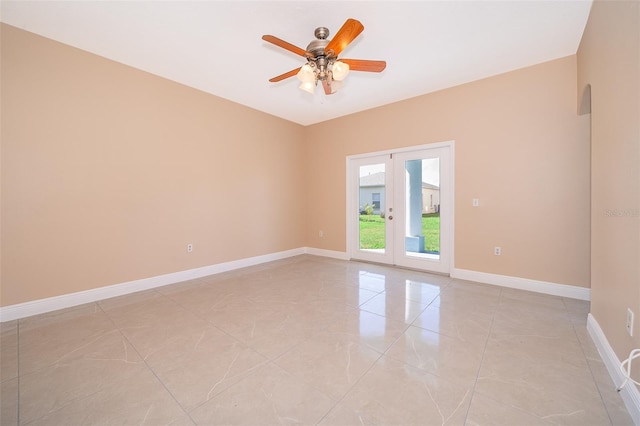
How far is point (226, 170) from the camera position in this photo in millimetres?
4211

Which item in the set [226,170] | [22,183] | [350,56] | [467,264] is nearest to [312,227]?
[226,170]

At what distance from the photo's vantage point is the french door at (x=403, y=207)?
389cm

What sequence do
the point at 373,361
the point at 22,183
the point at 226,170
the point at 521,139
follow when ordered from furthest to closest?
the point at 226,170, the point at 521,139, the point at 22,183, the point at 373,361

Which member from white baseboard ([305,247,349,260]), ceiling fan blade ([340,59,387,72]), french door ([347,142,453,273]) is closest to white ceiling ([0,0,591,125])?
ceiling fan blade ([340,59,387,72])

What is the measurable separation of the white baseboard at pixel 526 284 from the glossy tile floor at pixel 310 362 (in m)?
0.19

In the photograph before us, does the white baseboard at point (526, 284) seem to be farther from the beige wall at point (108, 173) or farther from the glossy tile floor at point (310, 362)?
the beige wall at point (108, 173)

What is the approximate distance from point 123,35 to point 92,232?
2.27 meters

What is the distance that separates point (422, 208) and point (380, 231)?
924 millimetres

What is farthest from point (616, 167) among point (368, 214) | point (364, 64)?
point (368, 214)

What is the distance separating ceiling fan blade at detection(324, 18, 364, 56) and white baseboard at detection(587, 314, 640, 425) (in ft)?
9.30

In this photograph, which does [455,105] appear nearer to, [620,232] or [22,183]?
[620,232]

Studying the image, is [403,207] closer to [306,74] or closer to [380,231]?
→ [380,231]

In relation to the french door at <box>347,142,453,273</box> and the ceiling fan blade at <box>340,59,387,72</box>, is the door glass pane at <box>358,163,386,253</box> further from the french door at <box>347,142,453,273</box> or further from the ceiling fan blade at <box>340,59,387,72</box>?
the ceiling fan blade at <box>340,59,387,72</box>

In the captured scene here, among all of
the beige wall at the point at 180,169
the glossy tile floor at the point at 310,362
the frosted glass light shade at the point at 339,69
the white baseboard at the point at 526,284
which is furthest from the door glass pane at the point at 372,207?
the frosted glass light shade at the point at 339,69
